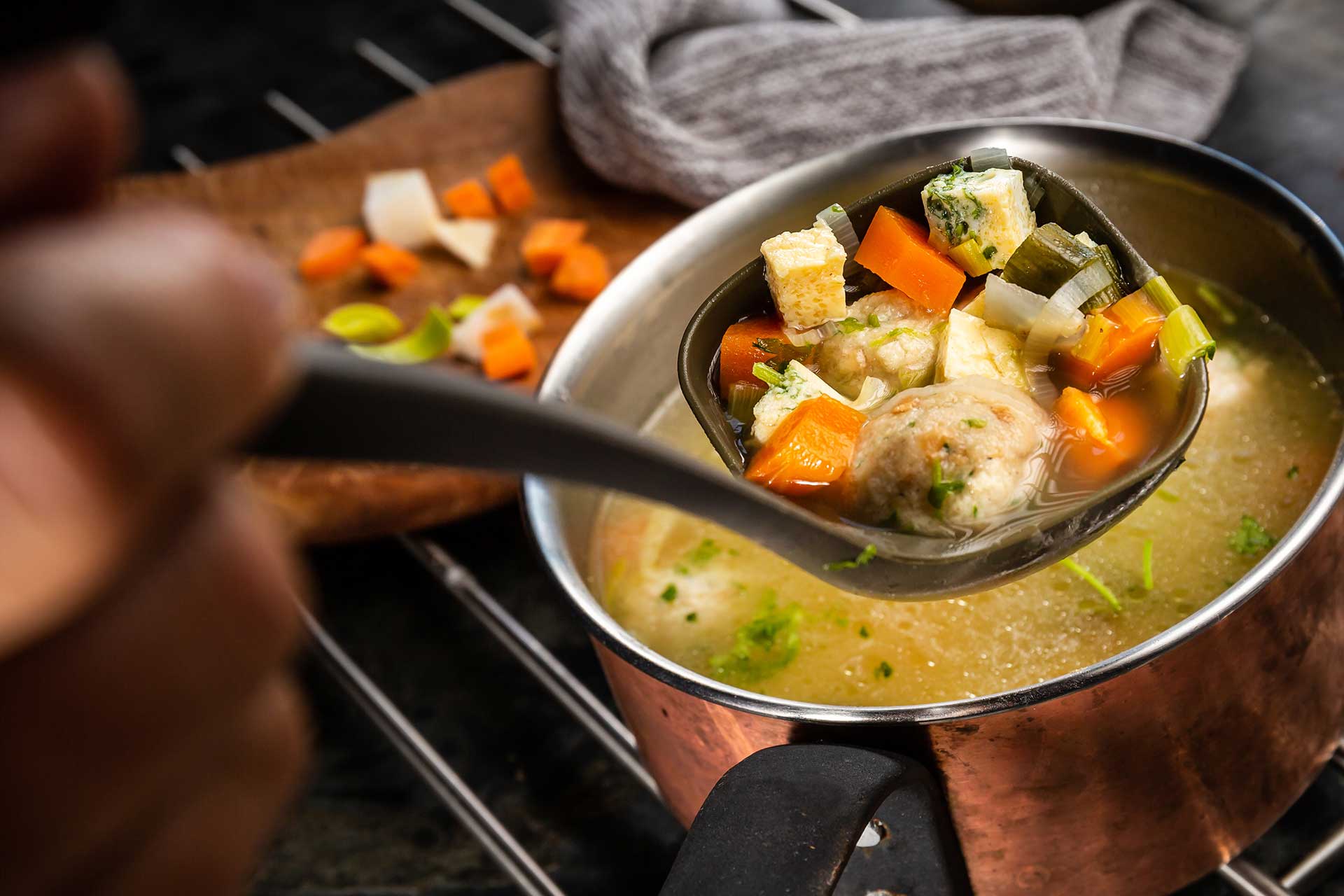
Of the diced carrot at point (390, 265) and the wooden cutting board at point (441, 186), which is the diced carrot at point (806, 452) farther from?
the diced carrot at point (390, 265)

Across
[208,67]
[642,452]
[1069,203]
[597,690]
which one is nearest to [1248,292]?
[1069,203]

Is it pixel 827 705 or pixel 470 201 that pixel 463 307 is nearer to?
pixel 470 201

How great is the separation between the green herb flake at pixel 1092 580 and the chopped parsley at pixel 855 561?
0.72 ft

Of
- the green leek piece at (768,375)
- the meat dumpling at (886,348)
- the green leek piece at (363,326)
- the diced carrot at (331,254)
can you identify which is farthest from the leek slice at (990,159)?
the diced carrot at (331,254)

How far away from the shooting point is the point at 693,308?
1163mm

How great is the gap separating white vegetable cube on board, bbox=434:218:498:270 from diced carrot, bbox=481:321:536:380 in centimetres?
22

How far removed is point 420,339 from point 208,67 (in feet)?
3.46

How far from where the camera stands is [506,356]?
58.2 inches

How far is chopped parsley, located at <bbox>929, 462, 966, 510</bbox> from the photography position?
81 cm

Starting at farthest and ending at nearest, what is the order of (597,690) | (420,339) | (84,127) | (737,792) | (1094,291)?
(420,339)
(597,690)
(1094,291)
(737,792)
(84,127)

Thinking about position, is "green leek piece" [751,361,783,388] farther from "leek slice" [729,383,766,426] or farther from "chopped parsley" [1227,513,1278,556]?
"chopped parsley" [1227,513,1278,556]

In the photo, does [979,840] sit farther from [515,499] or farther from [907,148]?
[515,499]

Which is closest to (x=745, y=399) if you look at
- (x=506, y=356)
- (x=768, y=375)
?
(x=768, y=375)

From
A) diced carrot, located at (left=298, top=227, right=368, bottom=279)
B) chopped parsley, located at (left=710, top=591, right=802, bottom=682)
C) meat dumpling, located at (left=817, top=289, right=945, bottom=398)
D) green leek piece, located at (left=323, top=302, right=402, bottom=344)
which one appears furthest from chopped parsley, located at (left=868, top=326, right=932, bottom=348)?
diced carrot, located at (left=298, top=227, right=368, bottom=279)
